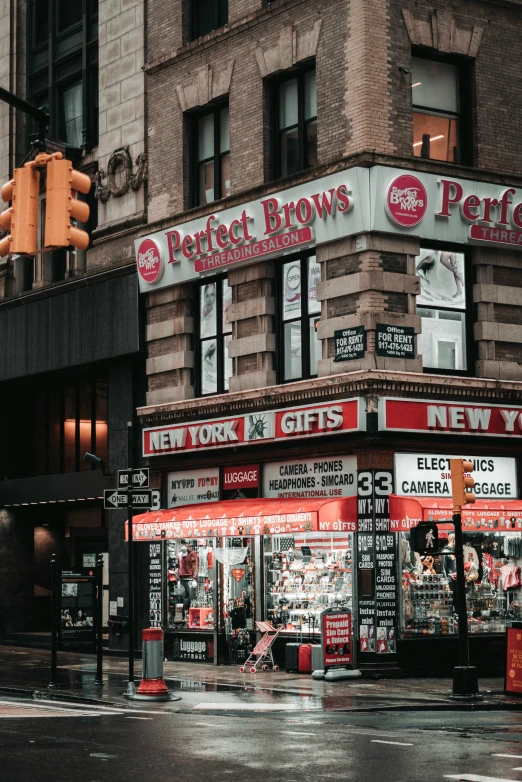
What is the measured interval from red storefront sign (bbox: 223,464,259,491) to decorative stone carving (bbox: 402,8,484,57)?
9.42 metres

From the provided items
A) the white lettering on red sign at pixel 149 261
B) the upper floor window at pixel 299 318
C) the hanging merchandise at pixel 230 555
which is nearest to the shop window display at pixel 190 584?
the hanging merchandise at pixel 230 555

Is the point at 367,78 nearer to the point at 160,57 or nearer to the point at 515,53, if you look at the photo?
the point at 515,53

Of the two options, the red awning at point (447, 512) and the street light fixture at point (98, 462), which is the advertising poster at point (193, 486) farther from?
the red awning at point (447, 512)

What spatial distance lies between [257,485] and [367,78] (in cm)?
869

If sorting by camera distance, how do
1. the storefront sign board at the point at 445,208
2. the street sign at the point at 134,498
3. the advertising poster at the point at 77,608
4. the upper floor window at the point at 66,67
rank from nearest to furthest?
the street sign at the point at 134,498, the advertising poster at the point at 77,608, the storefront sign board at the point at 445,208, the upper floor window at the point at 66,67

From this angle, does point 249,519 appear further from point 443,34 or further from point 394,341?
point 443,34

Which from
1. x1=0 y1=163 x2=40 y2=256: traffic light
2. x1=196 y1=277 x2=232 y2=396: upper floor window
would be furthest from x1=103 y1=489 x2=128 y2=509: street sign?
x1=0 y1=163 x2=40 y2=256: traffic light

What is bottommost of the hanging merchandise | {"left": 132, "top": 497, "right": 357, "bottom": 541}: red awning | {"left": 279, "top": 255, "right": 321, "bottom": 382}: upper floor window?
the hanging merchandise

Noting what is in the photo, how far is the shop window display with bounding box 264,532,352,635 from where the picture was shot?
24.4 m

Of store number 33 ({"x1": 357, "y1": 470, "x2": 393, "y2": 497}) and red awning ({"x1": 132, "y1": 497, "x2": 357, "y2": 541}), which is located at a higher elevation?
store number 33 ({"x1": 357, "y1": 470, "x2": 393, "y2": 497})

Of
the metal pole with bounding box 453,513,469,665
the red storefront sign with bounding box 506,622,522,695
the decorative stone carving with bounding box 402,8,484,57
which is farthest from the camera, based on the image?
the decorative stone carving with bounding box 402,8,484,57

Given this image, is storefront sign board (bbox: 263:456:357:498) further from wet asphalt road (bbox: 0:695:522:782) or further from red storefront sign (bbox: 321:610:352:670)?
wet asphalt road (bbox: 0:695:522:782)

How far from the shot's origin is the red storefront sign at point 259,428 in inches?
936

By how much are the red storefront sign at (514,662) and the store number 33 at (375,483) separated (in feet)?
14.0
